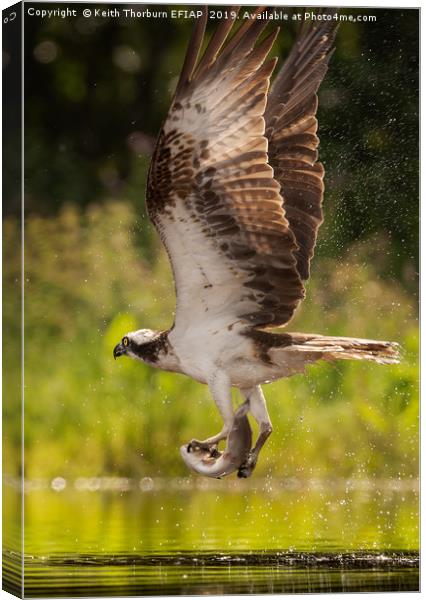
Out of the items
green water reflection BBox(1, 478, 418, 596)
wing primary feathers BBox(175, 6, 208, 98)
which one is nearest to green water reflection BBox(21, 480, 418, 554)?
green water reflection BBox(1, 478, 418, 596)

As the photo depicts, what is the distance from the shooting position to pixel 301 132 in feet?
25.3

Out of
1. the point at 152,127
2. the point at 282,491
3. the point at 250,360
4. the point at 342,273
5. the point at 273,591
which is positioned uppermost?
the point at 152,127

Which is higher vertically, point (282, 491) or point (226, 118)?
point (226, 118)

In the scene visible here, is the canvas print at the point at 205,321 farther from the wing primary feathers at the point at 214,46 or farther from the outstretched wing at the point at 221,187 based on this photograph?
the wing primary feathers at the point at 214,46

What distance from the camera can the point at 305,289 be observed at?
7.59m

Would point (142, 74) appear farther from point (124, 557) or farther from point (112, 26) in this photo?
point (124, 557)

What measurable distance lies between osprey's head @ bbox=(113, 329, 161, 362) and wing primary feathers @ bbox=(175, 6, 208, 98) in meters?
1.32

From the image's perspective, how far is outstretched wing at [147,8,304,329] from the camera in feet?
22.4

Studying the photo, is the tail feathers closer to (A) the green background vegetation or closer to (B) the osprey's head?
(A) the green background vegetation

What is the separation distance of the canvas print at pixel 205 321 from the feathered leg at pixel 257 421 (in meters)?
0.02

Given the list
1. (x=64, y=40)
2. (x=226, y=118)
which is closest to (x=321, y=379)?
(x=226, y=118)

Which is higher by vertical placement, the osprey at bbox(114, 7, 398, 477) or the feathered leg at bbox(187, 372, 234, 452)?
the osprey at bbox(114, 7, 398, 477)

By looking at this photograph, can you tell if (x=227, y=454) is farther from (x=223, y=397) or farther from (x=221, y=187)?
(x=221, y=187)

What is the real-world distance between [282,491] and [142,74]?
223 centimetres
